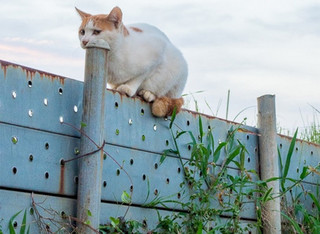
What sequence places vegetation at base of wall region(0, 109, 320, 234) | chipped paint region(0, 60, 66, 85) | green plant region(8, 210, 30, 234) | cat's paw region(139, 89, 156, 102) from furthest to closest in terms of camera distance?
1. cat's paw region(139, 89, 156, 102)
2. vegetation at base of wall region(0, 109, 320, 234)
3. chipped paint region(0, 60, 66, 85)
4. green plant region(8, 210, 30, 234)

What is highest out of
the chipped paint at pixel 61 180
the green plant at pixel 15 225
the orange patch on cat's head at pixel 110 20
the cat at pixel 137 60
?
the orange patch on cat's head at pixel 110 20

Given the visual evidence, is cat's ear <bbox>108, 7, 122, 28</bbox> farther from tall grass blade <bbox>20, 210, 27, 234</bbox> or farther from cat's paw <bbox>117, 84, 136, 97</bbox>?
tall grass blade <bbox>20, 210, 27, 234</bbox>

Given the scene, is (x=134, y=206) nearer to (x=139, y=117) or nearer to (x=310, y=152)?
(x=139, y=117)

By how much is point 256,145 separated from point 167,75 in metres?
0.76

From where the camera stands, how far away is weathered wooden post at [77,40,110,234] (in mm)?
2486

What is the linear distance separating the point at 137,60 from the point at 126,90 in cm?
23

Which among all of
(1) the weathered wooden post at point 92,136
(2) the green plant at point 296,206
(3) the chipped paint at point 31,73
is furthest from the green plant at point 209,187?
(3) the chipped paint at point 31,73

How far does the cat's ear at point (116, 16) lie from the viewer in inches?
122

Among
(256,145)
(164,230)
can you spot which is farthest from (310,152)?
(164,230)

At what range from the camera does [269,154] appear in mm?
3625

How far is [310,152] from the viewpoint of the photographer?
4.11 meters

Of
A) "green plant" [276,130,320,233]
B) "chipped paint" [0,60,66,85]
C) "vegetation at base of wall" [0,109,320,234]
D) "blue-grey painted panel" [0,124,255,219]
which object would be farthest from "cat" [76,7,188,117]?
"green plant" [276,130,320,233]

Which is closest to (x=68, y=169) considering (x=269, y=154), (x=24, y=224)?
(x=24, y=224)

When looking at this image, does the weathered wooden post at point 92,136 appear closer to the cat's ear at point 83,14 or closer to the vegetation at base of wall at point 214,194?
the vegetation at base of wall at point 214,194
